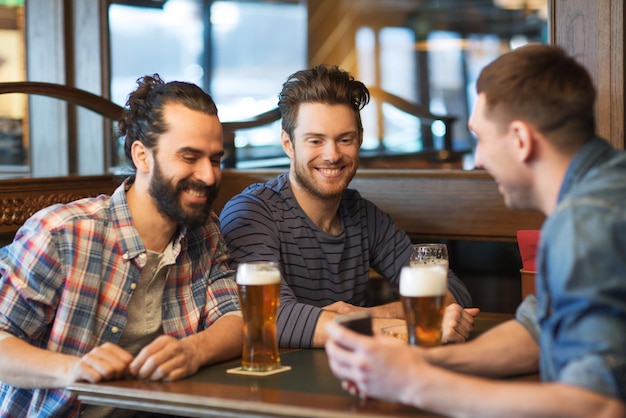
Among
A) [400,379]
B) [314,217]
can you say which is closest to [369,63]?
[314,217]

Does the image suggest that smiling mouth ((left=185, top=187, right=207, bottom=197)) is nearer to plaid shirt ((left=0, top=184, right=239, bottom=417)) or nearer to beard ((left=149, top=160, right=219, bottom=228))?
beard ((left=149, top=160, right=219, bottom=228))

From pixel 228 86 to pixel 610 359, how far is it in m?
5.66

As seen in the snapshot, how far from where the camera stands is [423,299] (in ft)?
5.75

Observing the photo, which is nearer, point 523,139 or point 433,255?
point 523,139

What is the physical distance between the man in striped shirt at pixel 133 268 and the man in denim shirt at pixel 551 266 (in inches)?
22.7

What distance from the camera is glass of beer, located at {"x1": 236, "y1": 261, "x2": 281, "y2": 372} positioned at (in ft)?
6.03

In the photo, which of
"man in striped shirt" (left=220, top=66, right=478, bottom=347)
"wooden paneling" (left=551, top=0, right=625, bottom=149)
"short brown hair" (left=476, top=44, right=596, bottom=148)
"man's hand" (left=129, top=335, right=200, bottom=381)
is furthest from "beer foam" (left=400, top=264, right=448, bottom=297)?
"wooden paneling" (left=551, top=0, right=625, bottom=149)

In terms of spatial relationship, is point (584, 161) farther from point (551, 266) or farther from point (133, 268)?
point (133, 268)

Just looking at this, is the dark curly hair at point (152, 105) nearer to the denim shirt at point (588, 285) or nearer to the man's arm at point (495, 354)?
the man's arm at point (495, 354)

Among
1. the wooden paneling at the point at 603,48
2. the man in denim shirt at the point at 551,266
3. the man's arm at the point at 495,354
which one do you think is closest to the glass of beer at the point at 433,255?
the man's arm at the point at 495,354

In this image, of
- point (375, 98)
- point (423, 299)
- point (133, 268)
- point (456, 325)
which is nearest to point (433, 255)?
point (456, 325)

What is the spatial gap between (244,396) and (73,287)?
0.65 meters

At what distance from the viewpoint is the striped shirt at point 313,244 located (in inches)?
99.4

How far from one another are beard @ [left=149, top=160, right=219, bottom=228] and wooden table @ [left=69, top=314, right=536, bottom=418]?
42cm
